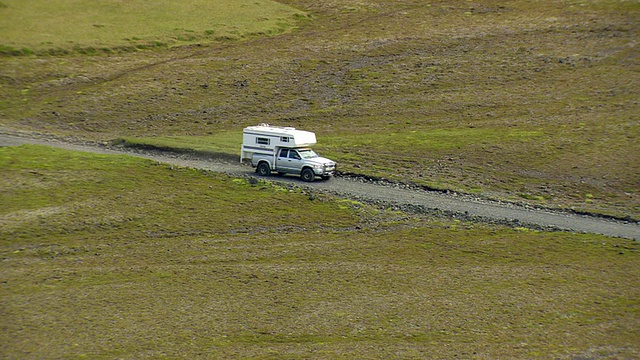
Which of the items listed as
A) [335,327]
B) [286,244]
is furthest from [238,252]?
[335,327]

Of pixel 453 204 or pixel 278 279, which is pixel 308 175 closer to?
pixel 453 204

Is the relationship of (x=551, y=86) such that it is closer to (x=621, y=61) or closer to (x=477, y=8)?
(x=621, y=61)

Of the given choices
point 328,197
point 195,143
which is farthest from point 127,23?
point 328,197

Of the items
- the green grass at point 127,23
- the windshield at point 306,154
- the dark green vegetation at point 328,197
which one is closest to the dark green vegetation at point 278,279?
the dark green vegetation at point 328,197

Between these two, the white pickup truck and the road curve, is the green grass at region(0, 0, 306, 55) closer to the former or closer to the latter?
the road curve

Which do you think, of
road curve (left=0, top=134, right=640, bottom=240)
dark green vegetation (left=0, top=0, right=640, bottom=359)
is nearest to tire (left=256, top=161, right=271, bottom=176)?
road curve (left=0, top=134, right=640, bottom=240)

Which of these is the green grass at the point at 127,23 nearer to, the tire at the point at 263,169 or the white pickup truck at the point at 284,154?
the white pickup truck at the point at 284,154
